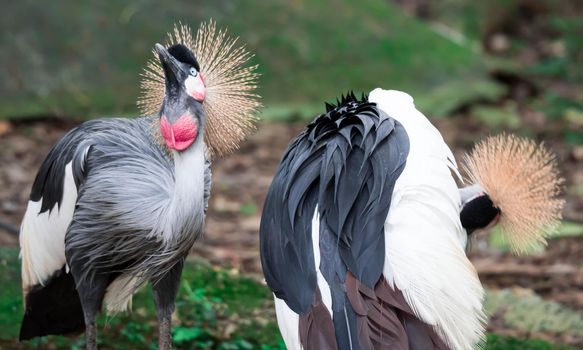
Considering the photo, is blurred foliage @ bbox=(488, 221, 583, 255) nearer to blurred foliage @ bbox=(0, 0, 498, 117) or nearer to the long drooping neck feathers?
blurred foliage @ bbox=(0, 0, 498, 117)

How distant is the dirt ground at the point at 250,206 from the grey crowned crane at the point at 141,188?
138cm

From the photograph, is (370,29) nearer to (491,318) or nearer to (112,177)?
(491,318)

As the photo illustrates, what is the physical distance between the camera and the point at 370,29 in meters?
7.52

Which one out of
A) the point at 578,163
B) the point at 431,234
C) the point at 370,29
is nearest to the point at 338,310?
the point at 431,234

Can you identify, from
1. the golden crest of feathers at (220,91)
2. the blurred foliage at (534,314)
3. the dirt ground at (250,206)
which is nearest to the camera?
the golden crest of feathers at (220,91)

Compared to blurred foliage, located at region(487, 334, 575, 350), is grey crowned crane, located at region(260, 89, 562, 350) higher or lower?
higher

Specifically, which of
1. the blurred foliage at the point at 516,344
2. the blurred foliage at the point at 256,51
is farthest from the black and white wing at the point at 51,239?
the blurred foliage at the point at 256,51

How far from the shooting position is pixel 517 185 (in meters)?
3.17

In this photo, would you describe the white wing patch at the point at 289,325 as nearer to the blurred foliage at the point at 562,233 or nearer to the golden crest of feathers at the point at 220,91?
the golden crest of feathers at the point at 220,91

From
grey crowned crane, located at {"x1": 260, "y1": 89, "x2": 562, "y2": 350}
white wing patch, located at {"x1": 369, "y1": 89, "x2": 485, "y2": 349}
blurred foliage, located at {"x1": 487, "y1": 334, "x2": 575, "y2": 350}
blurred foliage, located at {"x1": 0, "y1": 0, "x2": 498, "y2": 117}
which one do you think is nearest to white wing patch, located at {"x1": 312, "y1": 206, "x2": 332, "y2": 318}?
grey crowned crane, located at {"x1": 260, "y1": 89, "x2": 562, "y2": 350}

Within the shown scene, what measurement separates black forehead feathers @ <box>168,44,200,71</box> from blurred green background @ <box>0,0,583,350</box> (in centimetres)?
120

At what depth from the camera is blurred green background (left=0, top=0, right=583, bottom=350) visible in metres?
3.71

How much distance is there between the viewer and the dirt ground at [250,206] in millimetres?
4797

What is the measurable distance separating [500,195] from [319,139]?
2.43 feet
